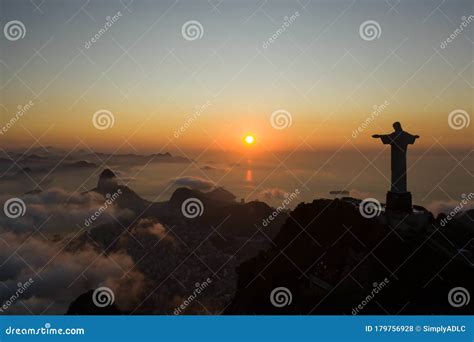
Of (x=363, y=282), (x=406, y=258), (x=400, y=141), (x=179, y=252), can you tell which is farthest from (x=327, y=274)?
(x=179, y=252)

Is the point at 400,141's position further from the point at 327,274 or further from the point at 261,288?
the point at 261,288

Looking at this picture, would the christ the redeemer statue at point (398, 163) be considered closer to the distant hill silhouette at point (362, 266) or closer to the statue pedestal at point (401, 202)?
the statue pedestal at point (401, 202)

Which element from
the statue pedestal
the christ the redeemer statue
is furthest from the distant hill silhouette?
the christ the redeemer statue

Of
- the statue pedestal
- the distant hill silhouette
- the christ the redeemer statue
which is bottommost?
the distant hill silhouette

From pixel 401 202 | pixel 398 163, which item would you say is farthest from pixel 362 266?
pixel 398 163

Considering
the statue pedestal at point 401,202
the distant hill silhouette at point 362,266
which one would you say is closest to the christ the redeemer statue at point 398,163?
the statue pedestal at point 401,202

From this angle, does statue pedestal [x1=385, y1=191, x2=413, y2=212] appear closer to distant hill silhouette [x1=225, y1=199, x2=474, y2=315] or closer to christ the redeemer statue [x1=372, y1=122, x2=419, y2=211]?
christ the redeemer statue [x1=372, y1=122, x2=419, y2=211]

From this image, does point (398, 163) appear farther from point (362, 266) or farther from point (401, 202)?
point (362, 266)

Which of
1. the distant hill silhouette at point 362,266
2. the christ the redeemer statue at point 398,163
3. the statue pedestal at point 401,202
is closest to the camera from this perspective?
the distant hill silhouette at point 362,266

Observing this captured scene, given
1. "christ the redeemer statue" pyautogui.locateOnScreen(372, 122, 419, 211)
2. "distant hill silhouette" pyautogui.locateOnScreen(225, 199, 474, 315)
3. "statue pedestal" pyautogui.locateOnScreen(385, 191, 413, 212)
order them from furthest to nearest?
"christ the redeemer statue" pyautogui.locateOnScreen(372, 122, 419, 211)
"statue pedestal" pyautogui.locateOnScreen(385, 191, 413, 212)
"distant hill silhouette" pyautogui.locateOnScreen(225, 199, 474, 315)
